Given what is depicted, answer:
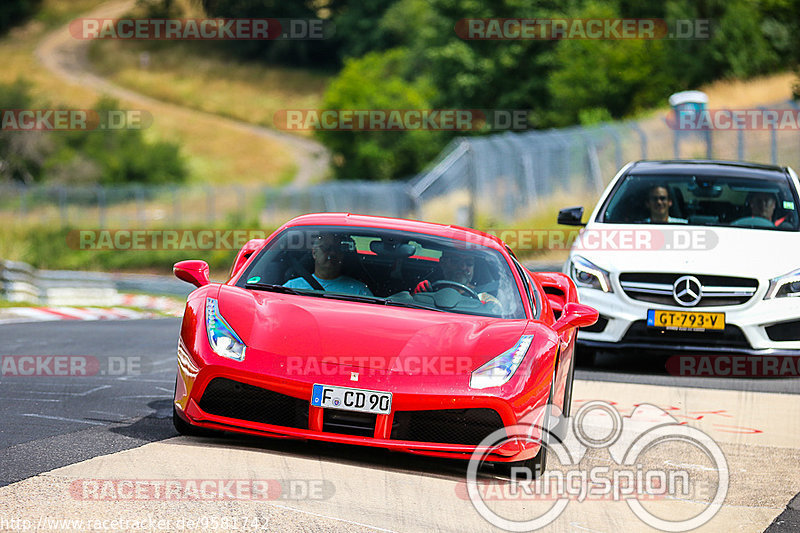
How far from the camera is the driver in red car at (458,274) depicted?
725cm

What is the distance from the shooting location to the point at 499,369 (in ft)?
20.7

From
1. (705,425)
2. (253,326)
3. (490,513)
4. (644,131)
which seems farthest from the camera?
(644,131)

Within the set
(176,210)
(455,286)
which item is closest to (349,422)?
(455,286)

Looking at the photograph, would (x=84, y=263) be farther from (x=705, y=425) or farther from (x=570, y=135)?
(x=705, y=425)

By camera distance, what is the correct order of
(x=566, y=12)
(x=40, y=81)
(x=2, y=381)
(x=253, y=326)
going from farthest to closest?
(x=40, y=81)
(x=566, y=12)
(x=2, y=381)
(x=253, y=326)

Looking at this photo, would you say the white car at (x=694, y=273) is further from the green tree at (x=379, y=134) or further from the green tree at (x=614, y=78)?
the green tree at (x=379, y=134)

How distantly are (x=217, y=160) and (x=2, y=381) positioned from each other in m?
79.3

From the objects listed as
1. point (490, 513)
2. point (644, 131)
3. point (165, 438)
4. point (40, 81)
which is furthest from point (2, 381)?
point (40, 81)

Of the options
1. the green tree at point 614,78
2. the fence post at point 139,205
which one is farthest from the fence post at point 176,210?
the green tree at point 614,78

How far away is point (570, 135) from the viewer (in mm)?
29547
